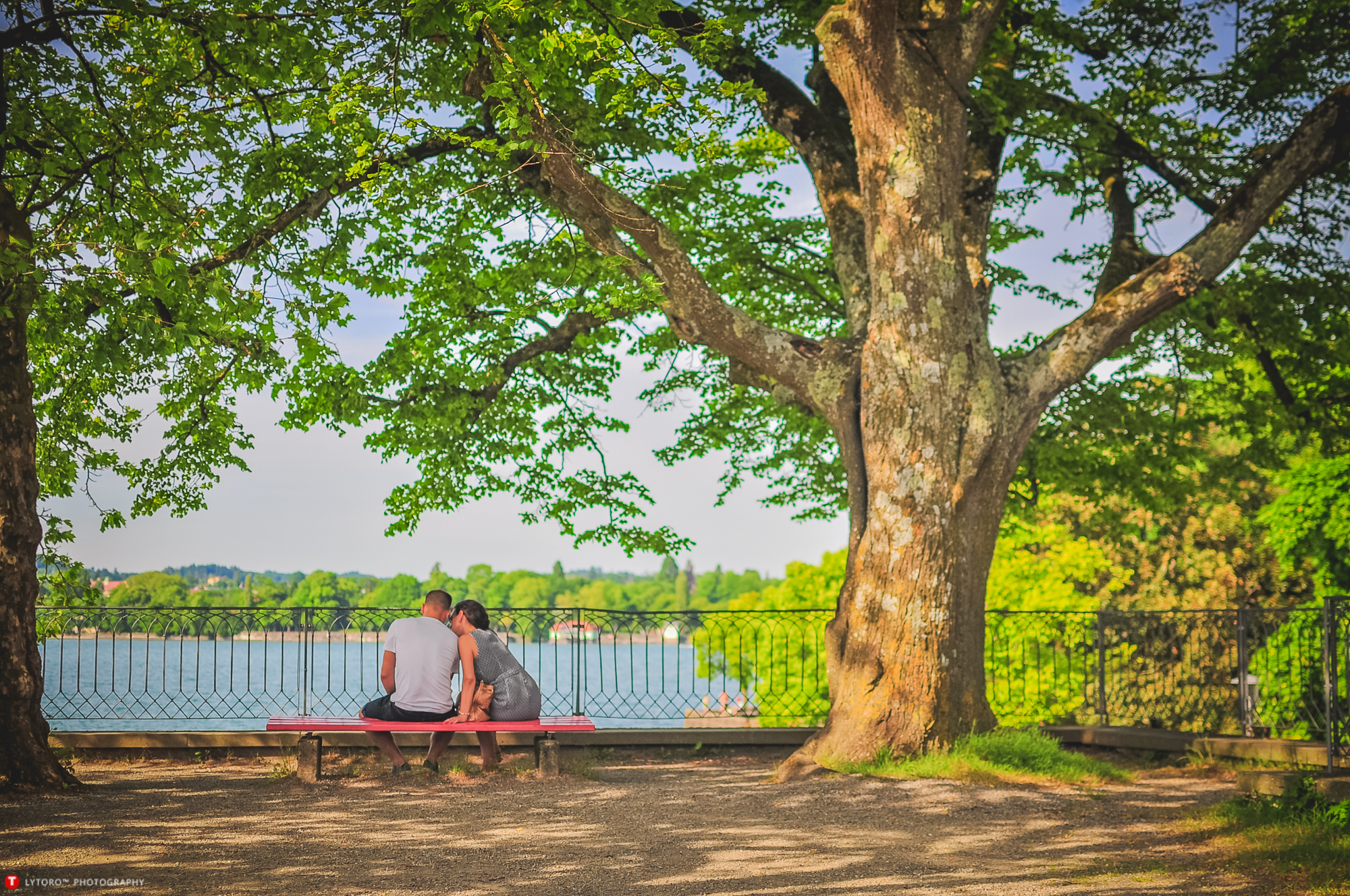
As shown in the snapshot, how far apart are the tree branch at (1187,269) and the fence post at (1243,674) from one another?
131 inches

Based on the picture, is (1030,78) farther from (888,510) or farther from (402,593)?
(402,593)

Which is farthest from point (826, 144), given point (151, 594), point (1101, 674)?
point (151, 594)

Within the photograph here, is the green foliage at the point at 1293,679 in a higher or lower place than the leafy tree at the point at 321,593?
lower

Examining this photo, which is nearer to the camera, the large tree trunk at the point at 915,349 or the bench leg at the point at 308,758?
the bench leg at the point at 308,758

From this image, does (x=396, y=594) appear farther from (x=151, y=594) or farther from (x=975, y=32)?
(x=975, y=32)

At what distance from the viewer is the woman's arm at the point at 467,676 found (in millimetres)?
8148

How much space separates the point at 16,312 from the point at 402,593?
27.4 ft

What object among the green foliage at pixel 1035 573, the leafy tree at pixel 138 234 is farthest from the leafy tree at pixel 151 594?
the green foliage at pixel 1035 573

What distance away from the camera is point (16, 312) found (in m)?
7.43

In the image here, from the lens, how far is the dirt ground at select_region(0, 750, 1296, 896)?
17.0ft

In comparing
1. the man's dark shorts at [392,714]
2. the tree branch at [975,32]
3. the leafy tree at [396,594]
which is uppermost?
the tree branch at [975,32]

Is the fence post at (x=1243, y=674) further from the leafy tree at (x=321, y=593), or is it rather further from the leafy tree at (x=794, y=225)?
the leafy tree at (x=321, y=593)

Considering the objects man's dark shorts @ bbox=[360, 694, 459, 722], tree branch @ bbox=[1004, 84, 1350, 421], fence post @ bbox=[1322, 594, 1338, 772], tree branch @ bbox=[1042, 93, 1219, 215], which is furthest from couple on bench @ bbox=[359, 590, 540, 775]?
tree branch @ bbox=[1042, 93, 1219, 215]

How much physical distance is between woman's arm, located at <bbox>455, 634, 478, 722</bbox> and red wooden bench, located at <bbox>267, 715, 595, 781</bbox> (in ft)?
0.39
